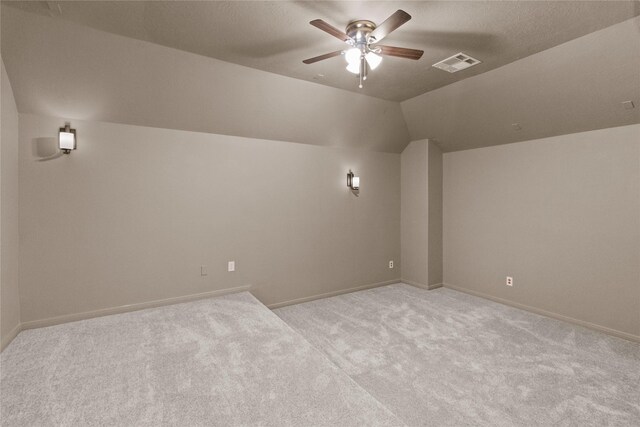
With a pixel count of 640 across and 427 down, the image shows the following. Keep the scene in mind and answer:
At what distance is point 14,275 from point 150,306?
1.19 m

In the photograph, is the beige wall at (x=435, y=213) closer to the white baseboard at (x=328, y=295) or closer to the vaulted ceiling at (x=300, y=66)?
the white baseboard at (x=328, y=295)

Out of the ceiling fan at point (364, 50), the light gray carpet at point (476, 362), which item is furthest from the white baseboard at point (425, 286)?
the ceiling fan at point (364, 50)

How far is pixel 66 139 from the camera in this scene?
2.99m

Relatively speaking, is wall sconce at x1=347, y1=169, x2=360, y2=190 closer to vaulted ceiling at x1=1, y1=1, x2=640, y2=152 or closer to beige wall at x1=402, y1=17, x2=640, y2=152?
vaulted ceiling at x1=1, y1=1, x2=640, y2=152

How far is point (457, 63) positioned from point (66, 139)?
3897 mm

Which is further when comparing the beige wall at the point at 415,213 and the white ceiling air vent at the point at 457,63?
the beige wall at the point at 415,213

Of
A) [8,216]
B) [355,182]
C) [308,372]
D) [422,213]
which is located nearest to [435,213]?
[422,213]

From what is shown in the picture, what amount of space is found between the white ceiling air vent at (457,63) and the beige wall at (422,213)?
1.78 m

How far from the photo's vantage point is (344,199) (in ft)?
16.0

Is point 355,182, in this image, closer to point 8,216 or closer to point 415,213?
point 415,213

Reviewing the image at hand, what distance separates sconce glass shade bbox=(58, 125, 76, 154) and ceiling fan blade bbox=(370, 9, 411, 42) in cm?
289

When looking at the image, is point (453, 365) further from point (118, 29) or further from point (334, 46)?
point (118, 29)

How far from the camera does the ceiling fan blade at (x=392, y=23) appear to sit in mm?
1892

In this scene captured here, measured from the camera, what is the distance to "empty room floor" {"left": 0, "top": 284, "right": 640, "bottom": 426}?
1.86 metres
